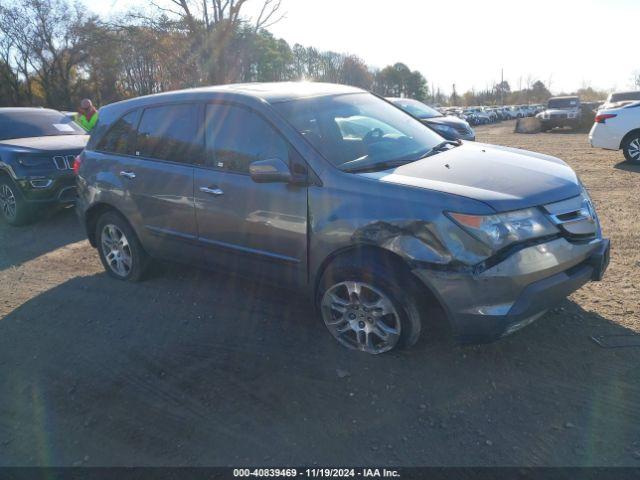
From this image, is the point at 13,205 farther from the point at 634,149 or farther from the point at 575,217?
the point at 634,149

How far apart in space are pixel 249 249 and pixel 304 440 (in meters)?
1.58

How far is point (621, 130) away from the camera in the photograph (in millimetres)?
10180

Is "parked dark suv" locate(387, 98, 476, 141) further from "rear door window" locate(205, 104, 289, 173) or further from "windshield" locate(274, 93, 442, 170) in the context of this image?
"rear door window" locate(205, 104, 289, 173)

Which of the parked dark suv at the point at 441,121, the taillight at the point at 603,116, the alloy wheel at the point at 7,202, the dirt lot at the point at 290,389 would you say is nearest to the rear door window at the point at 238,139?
the dirt lot at the point at 290,389

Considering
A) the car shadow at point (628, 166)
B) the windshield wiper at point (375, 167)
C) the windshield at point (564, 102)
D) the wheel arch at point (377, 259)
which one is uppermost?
the windshield at point (564, 102)

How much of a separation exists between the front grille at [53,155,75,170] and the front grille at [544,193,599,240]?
6650 millimetres

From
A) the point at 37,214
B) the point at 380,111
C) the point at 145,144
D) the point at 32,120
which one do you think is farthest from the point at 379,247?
the point at 32,120

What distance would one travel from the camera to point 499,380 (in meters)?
3.03

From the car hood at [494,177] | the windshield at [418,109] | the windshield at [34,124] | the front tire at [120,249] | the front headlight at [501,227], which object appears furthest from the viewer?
the windshield at [418,109]

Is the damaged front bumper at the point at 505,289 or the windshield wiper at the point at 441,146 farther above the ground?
the windshield wiper at the point at 441,146

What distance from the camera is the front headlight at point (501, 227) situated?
109 inches

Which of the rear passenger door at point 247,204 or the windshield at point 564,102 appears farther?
the windshield at point 564,102

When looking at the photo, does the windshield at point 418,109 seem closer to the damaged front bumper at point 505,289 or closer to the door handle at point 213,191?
the door handle at point 213,191

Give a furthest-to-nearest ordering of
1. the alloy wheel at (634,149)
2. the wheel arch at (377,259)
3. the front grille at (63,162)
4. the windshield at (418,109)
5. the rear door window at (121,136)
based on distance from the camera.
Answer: the windshield at (418,109)
the alloy wheel at (634,149)
the front grille at (63,162)
the rear door window at (121,136)
the wheel arch at (377,259)
